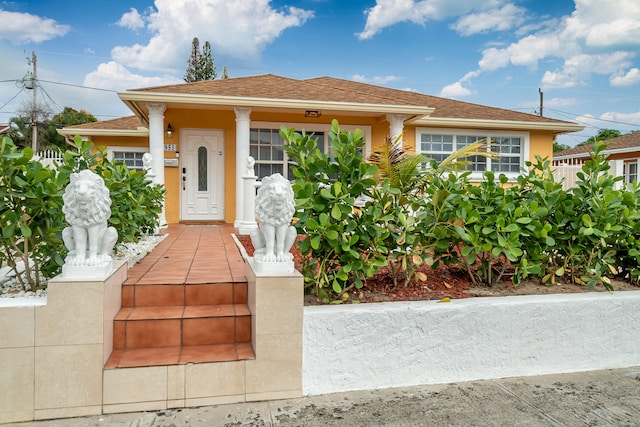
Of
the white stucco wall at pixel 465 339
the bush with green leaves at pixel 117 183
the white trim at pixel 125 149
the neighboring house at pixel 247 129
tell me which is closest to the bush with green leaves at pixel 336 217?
the white stucco wall at pixel 465 339

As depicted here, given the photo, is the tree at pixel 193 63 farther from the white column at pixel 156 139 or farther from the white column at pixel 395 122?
the white column at pixel 395 122

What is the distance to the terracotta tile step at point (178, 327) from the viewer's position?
3074 mm

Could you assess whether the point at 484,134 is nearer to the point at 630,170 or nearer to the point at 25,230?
the point at 630,170

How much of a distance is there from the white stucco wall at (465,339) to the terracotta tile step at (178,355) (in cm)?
50

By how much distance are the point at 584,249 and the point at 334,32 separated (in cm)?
1417

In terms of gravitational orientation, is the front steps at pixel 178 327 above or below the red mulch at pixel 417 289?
below

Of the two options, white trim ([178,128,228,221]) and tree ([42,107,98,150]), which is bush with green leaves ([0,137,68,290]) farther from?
tree ([42,107,98,150])

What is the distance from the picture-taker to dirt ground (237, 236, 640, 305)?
3.56 m

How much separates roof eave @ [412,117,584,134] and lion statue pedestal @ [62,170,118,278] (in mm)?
8769

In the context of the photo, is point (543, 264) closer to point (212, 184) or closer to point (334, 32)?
point (212, 184)

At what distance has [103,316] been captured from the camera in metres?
2.77

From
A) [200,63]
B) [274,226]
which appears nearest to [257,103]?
[274,226]

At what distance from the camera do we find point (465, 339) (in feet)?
10.8

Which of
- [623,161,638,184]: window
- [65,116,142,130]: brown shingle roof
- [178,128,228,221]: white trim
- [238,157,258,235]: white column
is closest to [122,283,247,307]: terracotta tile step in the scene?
[238,157,258,235]: white column
